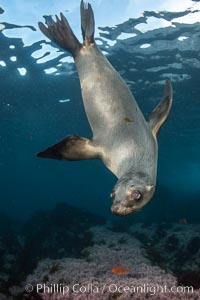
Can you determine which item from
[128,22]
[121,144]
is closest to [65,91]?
[128,22]

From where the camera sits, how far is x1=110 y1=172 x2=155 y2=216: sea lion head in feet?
9.00

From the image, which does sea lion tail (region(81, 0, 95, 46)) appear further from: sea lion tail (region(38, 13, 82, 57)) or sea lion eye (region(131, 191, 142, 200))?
sea lion eye (region(131, 191, 142, 200))

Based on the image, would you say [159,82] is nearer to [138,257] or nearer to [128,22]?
[128,22]

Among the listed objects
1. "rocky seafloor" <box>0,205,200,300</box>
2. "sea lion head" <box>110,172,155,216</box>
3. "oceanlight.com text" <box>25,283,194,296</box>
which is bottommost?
"rocky seafloor" <box>0,205,200,300</box>

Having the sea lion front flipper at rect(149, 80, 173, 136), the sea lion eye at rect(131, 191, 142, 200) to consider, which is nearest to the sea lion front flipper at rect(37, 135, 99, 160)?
the sea lion front flipper at rect(149, 80, 173, 136)

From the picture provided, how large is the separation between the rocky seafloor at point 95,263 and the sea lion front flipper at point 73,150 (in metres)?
2.59

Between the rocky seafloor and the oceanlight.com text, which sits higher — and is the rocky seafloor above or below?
below

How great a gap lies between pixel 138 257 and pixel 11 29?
10.1 m

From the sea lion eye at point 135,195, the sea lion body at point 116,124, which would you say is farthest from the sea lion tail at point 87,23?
the sea lion eye at point 135,195

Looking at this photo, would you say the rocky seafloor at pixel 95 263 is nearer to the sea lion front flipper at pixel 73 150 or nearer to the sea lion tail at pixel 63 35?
the sea lion front flipper at pixel 73 150

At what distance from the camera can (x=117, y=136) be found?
137 inches

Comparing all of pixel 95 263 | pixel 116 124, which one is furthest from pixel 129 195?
pixel 95 263

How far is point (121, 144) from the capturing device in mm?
3402

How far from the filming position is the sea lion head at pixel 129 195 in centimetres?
274
